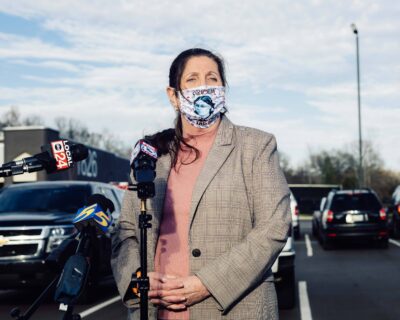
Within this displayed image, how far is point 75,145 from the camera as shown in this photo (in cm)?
291

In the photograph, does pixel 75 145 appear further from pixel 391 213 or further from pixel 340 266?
pixel 391 213

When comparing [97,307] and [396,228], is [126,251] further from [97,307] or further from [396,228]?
[396,228]

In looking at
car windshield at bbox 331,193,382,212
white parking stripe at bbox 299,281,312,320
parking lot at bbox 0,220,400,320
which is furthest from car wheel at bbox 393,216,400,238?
white parking stripe at bbox 299,281,312,320

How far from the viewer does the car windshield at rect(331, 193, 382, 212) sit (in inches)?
797

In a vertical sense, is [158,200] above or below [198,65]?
below

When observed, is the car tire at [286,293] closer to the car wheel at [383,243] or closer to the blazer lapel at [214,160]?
the blazer lapel at [214,160]

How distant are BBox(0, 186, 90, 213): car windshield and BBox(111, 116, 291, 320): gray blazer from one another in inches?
318

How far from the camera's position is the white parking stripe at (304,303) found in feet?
29.7

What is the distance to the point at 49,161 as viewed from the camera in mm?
2709

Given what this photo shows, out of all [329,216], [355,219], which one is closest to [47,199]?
[329,216]

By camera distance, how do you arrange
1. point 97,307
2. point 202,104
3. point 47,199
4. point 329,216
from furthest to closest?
point 329,216 < point 47,199 < point 97,307 < point 202,104

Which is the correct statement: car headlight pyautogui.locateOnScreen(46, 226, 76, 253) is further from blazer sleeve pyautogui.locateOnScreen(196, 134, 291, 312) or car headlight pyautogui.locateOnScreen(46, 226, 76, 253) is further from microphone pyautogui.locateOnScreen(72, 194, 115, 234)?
blazer sleeve pyautogui.locateOnScreen(196, 134, 291, 312)

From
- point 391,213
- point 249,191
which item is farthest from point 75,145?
point 391,213

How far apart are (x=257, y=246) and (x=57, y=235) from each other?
764cm
